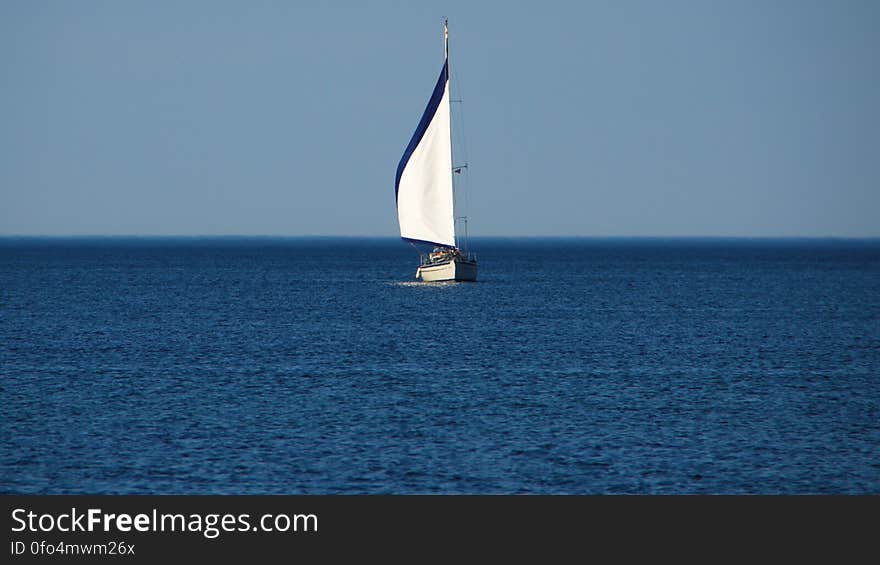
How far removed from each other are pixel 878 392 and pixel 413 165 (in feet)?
203

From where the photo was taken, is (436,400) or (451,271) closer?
(436,400)

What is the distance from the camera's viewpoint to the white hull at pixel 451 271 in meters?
104

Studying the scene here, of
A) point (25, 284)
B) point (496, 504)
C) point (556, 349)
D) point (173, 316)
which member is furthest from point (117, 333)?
point (25, 284)

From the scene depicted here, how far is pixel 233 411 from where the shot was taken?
3947cm

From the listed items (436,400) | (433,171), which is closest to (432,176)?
(433,171)

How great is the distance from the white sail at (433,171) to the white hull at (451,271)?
224 cm

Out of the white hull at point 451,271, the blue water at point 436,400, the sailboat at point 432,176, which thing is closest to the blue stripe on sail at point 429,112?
the sailboat at point 432,176

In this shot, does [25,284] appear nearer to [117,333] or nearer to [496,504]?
[117,333]

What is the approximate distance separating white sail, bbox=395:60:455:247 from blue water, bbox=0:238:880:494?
15.1 m

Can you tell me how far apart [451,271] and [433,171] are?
29.9 feet

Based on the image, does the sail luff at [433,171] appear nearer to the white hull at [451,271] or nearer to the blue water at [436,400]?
the white hull at [451,271]

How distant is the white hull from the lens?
10381 centimetres

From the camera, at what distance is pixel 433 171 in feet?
335

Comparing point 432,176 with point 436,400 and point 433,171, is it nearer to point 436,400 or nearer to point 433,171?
point 433,171
